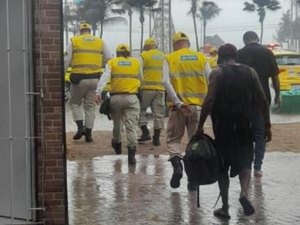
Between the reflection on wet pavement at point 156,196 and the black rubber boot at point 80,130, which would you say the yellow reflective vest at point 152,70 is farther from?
the reflection on wet pavement at point 156,196

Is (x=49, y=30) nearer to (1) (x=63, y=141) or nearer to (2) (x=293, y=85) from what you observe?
(1) (x=63, y=141)

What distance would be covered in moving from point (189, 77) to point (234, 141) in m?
1.69

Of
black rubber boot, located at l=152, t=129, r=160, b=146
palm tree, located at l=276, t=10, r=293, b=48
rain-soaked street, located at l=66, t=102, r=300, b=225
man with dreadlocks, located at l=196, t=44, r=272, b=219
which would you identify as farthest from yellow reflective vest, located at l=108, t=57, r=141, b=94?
palm tree, located at l=276, t=10, r=293, b=48

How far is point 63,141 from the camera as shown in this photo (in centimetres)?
605

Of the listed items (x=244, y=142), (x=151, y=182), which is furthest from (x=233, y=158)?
(x=151, y=182)

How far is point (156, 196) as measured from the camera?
25.6ft

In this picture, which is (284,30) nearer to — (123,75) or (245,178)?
(123,75)

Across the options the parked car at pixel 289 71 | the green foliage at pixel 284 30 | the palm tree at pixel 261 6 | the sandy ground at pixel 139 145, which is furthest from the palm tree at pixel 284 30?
the sandy ground at pixel 139 145

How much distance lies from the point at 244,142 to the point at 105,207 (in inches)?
67.4

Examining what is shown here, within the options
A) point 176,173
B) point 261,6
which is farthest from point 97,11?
point 176,173

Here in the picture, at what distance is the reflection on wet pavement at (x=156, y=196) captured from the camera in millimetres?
6770

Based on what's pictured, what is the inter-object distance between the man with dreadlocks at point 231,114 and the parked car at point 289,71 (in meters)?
15.0

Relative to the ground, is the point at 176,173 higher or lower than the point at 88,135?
higher

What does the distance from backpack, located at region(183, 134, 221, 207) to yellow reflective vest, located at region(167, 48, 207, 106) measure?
145 cm
